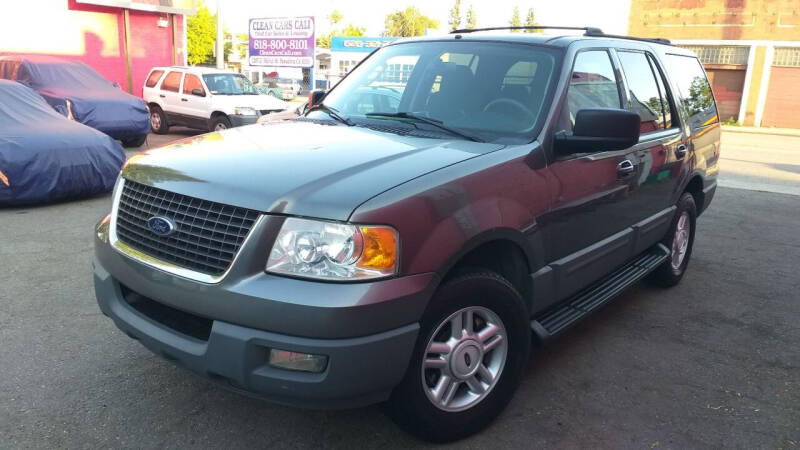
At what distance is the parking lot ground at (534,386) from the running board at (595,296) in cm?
36

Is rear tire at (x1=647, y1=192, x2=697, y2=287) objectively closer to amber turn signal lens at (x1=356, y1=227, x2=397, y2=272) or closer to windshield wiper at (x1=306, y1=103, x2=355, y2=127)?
windshield wiper at (x1=306, y1=103, x2=355, y2=127)

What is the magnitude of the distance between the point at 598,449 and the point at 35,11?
18.1 metres

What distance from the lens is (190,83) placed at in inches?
597

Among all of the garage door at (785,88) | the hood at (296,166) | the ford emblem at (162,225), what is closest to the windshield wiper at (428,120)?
the hood at (296,166)

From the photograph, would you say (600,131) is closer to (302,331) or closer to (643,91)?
(643,91)

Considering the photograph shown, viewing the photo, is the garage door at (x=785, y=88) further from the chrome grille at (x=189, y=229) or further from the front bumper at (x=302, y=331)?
the chrome grille at (x=189, y=229)

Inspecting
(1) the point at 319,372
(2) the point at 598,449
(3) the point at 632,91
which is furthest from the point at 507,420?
(3) the point at 632,91

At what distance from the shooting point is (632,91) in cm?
414

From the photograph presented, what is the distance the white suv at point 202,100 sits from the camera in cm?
1439

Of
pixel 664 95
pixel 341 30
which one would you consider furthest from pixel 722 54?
Result: pixel 341 30

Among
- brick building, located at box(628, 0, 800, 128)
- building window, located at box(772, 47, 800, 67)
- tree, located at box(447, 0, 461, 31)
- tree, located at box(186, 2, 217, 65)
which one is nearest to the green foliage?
tree, located at box(447, 0, 461, 31)

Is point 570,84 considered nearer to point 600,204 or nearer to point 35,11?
point 600,204

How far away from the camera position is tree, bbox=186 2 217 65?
56500 millimetres

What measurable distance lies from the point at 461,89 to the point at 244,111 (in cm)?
1147
